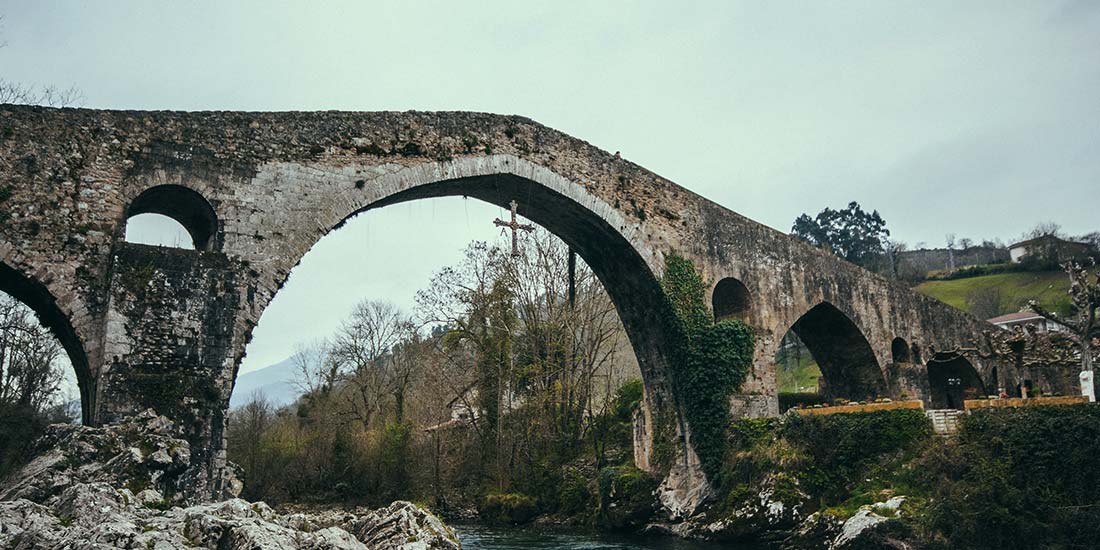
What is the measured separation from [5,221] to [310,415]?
22.0m

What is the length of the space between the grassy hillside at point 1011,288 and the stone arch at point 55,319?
48.7m

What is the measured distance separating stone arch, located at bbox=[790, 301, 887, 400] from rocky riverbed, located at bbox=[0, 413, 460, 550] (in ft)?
52.3

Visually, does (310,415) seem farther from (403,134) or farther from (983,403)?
(983,403)

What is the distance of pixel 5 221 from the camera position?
11.6 meters

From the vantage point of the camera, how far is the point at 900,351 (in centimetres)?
2753

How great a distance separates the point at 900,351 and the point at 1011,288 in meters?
35.8

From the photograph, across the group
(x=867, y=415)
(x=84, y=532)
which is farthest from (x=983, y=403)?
(x=84, y=532)

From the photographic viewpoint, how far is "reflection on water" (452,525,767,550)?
1683cm

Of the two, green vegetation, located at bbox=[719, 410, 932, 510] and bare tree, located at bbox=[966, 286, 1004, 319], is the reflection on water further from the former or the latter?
bare tree, located at bbox=[966, 286, 1004, 319]

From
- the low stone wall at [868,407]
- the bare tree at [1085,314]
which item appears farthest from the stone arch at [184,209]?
the bare tree at [1085,314]

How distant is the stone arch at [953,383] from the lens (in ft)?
104

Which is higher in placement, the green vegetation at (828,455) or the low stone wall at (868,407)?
the low stone wall at (868,407)

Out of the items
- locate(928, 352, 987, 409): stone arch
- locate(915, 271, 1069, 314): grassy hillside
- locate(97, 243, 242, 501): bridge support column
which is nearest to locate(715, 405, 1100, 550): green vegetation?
locate(97, 243, 242, 501): bridge support column

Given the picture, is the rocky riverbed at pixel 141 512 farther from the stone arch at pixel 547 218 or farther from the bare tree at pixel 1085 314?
the bare tree at pixel 1085 314
